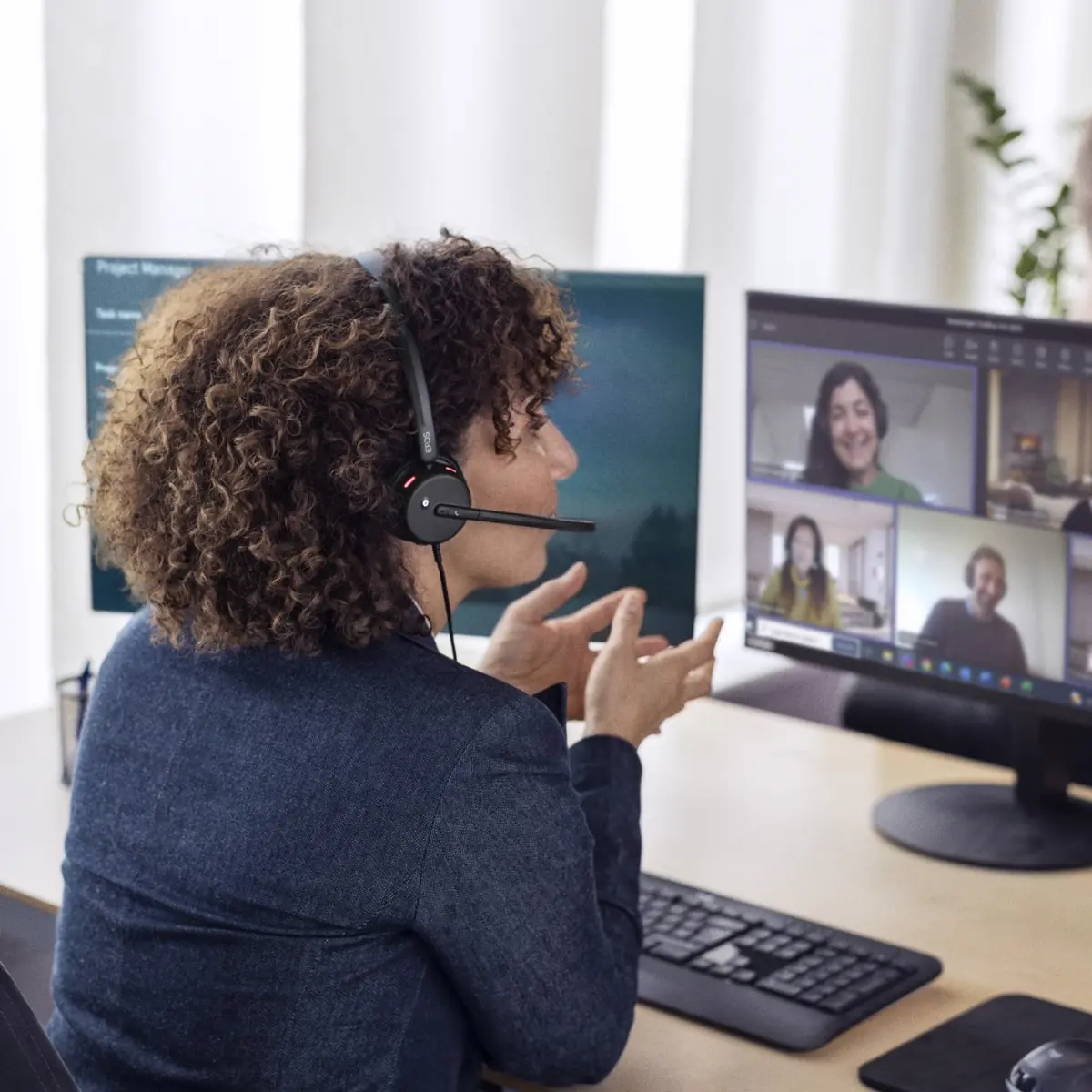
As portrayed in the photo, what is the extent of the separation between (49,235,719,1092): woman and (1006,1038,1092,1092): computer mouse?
26 centimetres

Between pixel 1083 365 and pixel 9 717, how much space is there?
1.20 metres

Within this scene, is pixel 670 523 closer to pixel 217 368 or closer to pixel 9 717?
pixel 217 368

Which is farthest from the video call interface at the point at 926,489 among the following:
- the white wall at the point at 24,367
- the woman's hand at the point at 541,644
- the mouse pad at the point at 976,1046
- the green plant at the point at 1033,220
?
the green plant at the point at 1033,220

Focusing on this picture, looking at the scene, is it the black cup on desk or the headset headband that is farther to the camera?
the black cup on desk

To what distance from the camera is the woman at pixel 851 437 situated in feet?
5.24

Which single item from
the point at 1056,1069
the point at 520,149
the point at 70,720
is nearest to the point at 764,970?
the point at 1056,1069

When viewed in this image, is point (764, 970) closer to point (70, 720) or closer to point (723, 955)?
point (723, 955)

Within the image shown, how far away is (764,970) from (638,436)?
0.51 m

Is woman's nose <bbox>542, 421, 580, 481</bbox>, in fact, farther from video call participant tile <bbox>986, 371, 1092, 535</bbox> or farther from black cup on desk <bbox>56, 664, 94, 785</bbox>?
black cup on desk <bbox>56, 664, 94, 785</bbox>

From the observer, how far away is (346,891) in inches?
43.0

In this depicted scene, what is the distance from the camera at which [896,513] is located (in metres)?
1.60

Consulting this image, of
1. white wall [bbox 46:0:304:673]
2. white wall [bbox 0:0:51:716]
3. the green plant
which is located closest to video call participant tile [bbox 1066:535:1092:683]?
white wall [bbox 46:0:304:673]

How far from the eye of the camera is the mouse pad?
1.18 metres

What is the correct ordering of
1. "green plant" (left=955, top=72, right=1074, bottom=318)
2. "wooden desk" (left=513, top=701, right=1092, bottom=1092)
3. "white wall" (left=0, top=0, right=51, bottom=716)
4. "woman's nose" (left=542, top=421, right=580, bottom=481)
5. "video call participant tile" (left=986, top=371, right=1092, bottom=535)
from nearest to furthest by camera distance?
"wooden desk" (left=513, top=701, right=1092, bottom=1092), "woman's nose" (left=542, top=421, right=580, bottom=481), "video call participant tile" (left=986, top=371, right=1092, bottom=535), "white wall" (left=0, top=0, right=51, bottom=716), "green plant" (left=955, top=72, right=1074, bottom=318)
